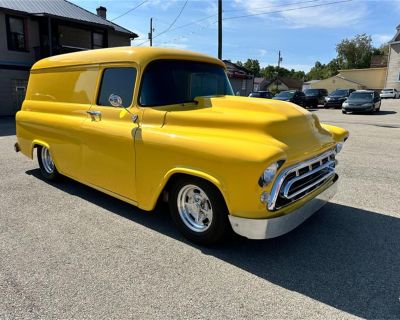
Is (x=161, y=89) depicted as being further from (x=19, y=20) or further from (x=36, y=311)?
(x=19, y=20)

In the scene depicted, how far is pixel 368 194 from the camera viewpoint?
5449 millimetres

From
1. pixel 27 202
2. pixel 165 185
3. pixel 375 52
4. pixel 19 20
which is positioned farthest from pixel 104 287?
pixel 375 52

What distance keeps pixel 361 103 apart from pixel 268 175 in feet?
67.9

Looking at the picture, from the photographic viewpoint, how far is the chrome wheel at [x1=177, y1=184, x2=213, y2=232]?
140 inches

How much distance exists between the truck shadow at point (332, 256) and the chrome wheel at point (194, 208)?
23 cm

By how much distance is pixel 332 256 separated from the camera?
3.51 meters

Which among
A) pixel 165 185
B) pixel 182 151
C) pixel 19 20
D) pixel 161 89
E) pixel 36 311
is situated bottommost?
pixel 36 311

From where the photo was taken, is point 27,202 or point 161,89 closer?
point 161,89

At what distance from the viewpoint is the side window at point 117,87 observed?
13.4 ft

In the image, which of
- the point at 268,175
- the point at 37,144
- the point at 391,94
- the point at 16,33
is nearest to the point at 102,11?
the point at 16,33

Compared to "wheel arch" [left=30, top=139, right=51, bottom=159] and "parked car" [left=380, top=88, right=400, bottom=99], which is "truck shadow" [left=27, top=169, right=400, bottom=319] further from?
"parked car" [left=380, top=88, right=400, bottom=99]

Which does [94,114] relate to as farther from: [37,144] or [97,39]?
[97,39]

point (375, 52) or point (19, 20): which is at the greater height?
point (375, 52)

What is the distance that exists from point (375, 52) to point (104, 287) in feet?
296
